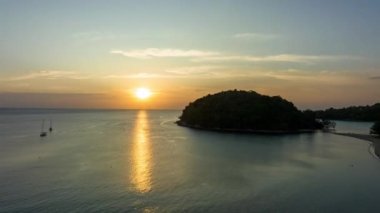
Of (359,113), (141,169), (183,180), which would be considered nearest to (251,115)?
(141,169)

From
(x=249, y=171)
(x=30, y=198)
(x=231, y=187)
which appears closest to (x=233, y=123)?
(x=249, y=171)

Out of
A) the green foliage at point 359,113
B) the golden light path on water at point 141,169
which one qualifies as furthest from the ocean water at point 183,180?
the green foliage at point 359,113

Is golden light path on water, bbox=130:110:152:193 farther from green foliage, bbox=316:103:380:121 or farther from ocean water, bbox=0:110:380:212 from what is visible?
green foliage, bbox=316:103:380:121

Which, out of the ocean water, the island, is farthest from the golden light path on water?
the island

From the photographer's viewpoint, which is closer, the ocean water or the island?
the ocean water

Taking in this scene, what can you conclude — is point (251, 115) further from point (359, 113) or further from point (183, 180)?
point (359, 113)

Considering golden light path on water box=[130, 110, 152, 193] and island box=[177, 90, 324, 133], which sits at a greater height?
island box=[177, 90, 324, 133]

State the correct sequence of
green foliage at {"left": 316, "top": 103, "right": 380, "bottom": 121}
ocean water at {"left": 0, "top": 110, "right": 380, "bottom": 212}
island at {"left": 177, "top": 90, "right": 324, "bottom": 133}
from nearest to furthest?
ocean water at {"left": 0, "top": 110, "right": 380, "bottom": 212}, island at {"left": 177, "top": 90, "right": 324, "bottom": 133}, green foliage at {"left": 316, "top": 103, "right": 380, "bottom": 121}

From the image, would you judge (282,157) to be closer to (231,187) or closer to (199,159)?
(199,159)

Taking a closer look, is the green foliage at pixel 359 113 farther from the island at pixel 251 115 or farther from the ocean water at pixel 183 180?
the ocean water at pixel 183 180

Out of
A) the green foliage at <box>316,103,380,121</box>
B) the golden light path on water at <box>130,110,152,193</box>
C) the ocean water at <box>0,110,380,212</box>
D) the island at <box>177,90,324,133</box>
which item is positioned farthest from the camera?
the green foliage at <box>316,103,380,121</box>
